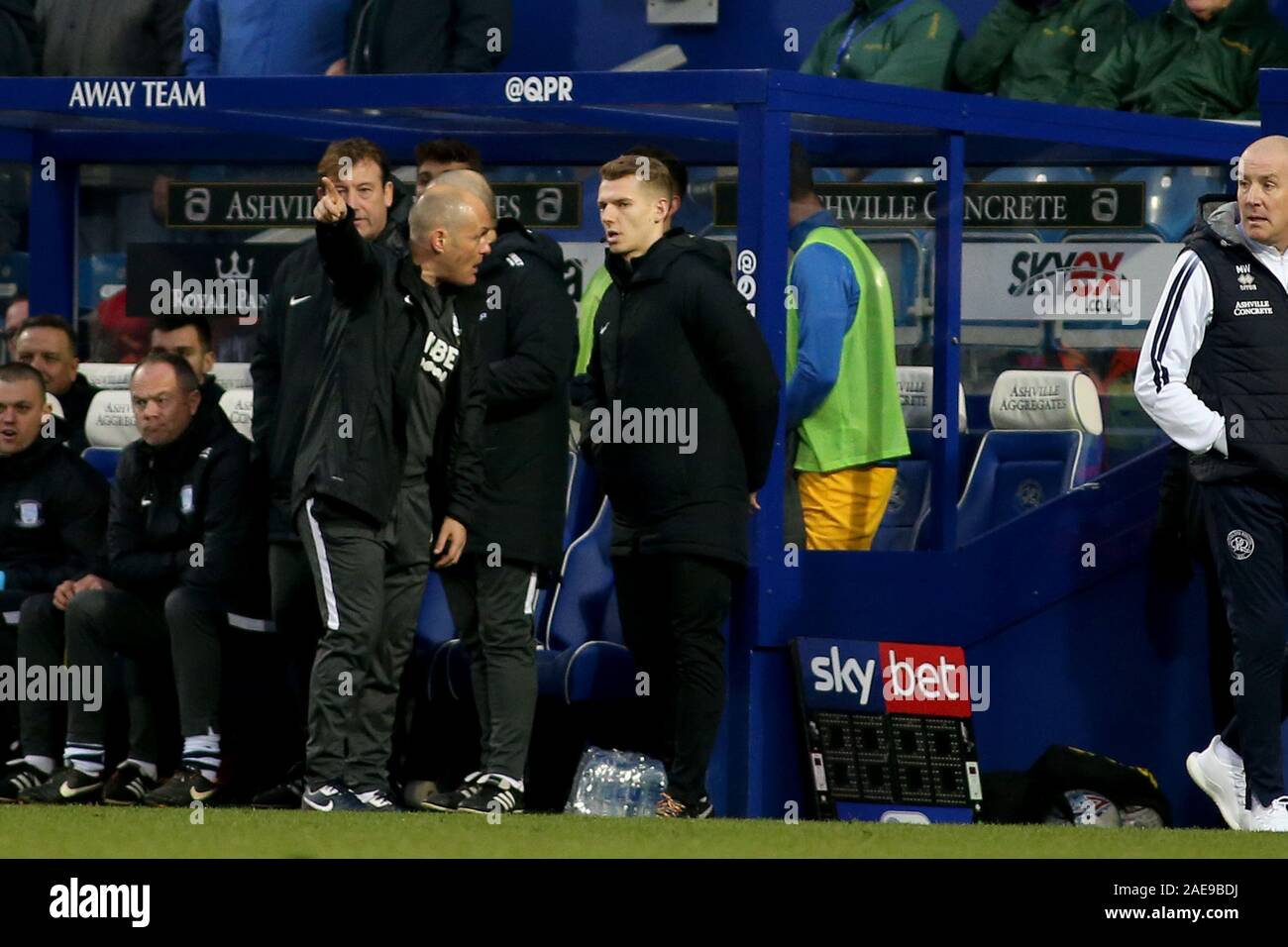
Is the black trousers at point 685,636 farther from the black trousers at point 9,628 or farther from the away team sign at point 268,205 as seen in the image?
the away team sign at point 268,205

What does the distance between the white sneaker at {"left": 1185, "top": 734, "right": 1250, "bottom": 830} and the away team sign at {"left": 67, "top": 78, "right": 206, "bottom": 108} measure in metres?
3.89

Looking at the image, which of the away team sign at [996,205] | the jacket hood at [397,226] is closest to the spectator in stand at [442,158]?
the jacket hood at [397,226]

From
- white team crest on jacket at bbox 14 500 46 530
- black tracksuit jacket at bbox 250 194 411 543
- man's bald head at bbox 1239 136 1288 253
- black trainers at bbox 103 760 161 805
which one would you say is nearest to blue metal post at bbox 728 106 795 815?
black tracksuit jacket at bbox 250 194 411 543

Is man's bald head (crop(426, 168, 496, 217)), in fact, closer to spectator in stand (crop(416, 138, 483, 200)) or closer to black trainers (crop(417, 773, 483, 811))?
spectator in stand (crop(416, 138, 483, 200))

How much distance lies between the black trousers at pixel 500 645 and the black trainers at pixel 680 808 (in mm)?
419

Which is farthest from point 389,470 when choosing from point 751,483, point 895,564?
point 895,564

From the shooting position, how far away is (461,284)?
7.79 metres

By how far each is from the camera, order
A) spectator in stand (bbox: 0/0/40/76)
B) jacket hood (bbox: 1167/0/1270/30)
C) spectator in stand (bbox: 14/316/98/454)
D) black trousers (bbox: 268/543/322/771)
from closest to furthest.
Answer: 1. black trousers (bbox: 268/543/322/771)
2. spectator in stand (bbox: 14/316/98/454)
3. jacket hood (bbox: 1167/0/1270/30)
4. spectator in stand (bbox: 0/0/40/76)

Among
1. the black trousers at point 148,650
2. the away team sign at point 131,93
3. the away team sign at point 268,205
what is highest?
the away team sign at point 131,93

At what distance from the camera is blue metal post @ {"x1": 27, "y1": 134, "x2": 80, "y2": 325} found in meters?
10.3

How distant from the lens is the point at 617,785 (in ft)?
26.9

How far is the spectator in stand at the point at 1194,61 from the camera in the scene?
10406 mm

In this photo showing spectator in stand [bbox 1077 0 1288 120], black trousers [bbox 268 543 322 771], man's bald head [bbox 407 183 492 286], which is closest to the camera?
man's bald head [bbox 407 183 492 286]

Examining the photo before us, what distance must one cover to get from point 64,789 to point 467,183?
2.37 m
